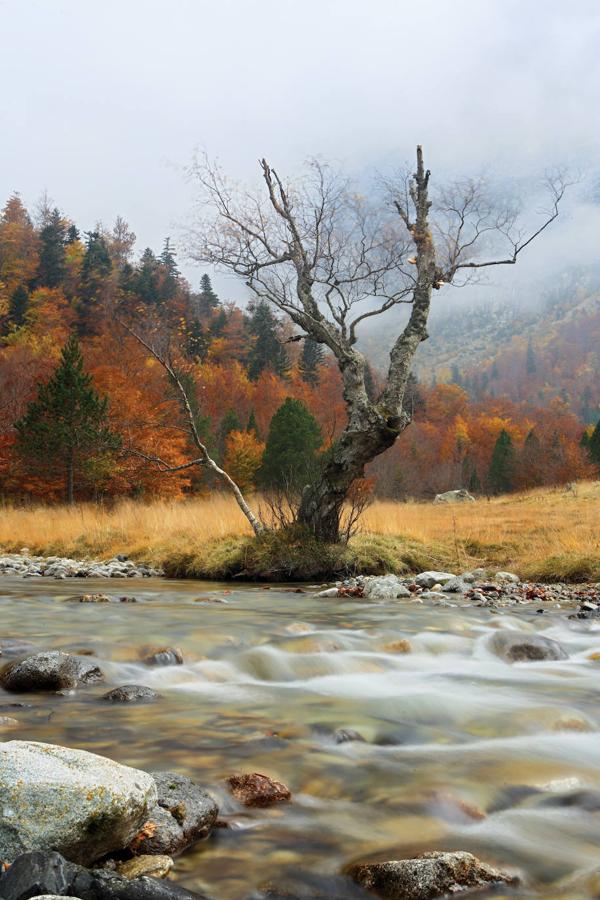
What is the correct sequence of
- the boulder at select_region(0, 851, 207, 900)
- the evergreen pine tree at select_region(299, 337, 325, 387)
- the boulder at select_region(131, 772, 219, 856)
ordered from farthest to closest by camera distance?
the evergreen pine tree at select_region(299, 337, 325, 387) → the boulder at select_region(131, 772, 219, 856) → the boulder at select_region(0, 851, 207, 900)

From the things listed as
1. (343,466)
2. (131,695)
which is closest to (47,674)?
(131,695)

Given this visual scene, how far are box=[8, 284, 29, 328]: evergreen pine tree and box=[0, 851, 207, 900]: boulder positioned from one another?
55820 millimetres

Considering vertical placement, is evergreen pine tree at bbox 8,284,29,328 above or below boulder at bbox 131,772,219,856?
above

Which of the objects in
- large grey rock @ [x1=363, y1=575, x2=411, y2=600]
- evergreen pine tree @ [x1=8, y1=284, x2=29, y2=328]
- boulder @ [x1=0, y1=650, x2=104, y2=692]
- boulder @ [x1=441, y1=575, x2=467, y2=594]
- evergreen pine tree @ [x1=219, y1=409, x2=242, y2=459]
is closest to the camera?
boulder @ [x1=0, y1=650, x2=104, y2=692]

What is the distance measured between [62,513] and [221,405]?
37.4m

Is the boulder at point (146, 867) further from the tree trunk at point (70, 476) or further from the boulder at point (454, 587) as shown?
the tree trunk at point (70, 476)

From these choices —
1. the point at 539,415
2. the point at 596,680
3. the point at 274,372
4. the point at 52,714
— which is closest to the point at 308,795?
the point at 52,714

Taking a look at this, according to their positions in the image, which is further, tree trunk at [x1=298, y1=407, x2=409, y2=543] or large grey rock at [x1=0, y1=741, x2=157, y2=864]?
tree trunk at [x1=298, y1=407, x2=409, y2=543]

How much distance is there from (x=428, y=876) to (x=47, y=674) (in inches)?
104

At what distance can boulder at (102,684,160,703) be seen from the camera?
11.7 feet

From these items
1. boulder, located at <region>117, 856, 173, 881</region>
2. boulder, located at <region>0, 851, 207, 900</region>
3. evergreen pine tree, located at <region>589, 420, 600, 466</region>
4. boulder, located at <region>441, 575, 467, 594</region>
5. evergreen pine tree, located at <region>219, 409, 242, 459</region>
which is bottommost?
boulder, located at <region>441, 575, 467, 594</region>

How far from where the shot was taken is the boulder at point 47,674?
12.2 ft

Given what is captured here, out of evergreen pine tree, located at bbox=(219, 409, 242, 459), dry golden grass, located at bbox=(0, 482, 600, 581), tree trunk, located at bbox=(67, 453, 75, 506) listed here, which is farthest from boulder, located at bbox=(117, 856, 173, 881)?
evergreen pine tree, located at bbox=(219, 409, 242, 459)

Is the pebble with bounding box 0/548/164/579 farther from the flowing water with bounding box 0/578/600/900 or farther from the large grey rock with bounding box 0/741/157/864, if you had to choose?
the large grey rock with bounding box 0/741/157/864
